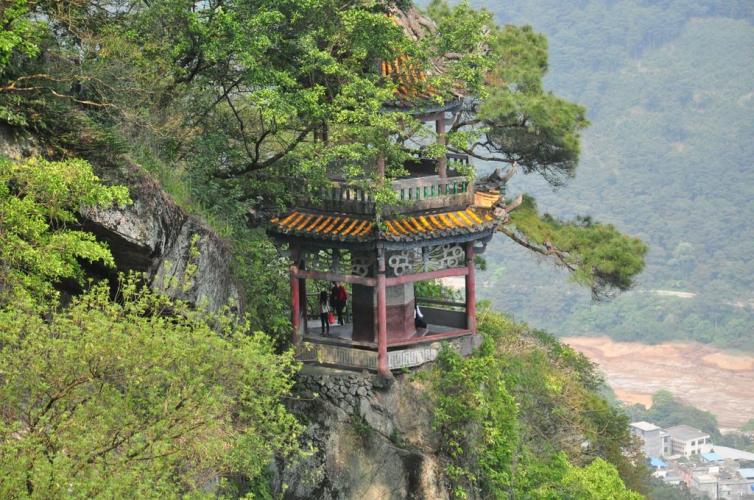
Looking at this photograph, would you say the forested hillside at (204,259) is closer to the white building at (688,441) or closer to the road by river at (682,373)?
the white building at (688,441)

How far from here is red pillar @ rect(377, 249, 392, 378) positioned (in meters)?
23.0

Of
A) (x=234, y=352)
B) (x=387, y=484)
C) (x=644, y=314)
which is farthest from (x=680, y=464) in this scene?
(x=234, y=352)

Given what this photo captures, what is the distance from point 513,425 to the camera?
24.3 metres

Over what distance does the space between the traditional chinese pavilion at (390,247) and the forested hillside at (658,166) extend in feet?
271

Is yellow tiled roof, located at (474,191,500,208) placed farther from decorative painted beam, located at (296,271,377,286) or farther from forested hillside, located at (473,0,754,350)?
forested hillside, located at (473,0,754,350)

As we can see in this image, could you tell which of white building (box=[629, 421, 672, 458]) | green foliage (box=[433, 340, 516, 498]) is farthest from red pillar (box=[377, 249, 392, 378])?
white building (box=[629, 421, 672, 458])

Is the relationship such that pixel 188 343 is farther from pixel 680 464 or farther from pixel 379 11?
pixel 680 464

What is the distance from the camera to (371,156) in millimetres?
22875

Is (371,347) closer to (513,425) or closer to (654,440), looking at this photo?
(513,425)

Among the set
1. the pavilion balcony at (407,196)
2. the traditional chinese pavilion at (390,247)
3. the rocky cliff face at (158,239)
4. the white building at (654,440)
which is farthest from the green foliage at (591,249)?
the white building at (654,440)

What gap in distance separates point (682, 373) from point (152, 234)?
8878 centimetres

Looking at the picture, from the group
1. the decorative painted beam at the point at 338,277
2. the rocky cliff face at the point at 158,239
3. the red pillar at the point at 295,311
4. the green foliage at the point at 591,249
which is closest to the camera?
the rocky cliff face at the point at 158,239

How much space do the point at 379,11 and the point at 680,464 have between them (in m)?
61.1

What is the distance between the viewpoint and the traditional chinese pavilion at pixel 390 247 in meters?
23.1
